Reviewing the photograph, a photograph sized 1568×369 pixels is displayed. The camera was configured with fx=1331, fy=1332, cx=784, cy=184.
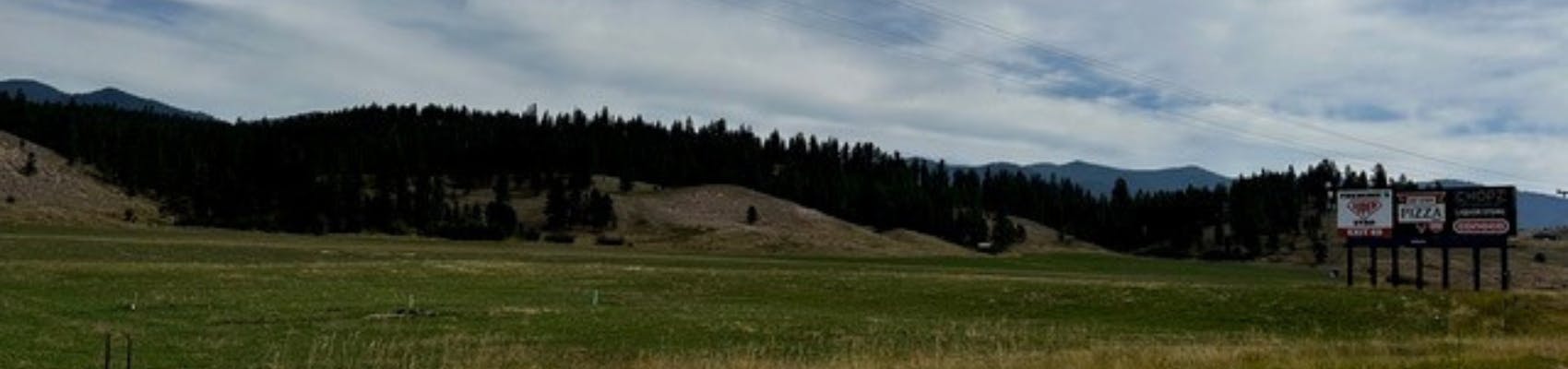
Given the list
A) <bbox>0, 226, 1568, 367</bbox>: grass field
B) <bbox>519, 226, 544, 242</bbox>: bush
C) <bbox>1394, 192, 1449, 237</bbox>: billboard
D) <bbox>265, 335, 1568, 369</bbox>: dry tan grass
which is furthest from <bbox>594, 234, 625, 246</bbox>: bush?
<bbox>265, 335, 1568, 369</bbox>: dry tan grass

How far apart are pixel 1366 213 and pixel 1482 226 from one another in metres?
4.73

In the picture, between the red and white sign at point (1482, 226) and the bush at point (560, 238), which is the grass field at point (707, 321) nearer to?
the red and white sign at point (1482, 226)

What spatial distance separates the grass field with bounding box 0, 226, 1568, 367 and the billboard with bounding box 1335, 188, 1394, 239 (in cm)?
728

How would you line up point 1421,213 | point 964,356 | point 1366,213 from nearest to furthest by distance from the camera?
point 964,356 < point 1421,213 < point 1366,213

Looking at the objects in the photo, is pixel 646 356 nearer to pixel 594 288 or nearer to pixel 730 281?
pixel 594 288

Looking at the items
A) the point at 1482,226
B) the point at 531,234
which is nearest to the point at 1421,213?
the point at 1482,226

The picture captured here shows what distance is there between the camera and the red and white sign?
56.3 meters

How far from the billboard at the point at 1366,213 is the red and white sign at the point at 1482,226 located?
2713mm

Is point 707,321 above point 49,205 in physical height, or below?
below

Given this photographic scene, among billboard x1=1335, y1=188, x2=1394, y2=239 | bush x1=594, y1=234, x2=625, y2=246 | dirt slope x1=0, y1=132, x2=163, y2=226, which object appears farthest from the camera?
bush x1=594, y1=234, x2=625, y2=246

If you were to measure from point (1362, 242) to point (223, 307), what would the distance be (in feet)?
156

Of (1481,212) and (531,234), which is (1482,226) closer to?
(1481,212)

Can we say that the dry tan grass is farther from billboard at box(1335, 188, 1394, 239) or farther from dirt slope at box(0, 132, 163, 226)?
dirt slope at box(0, 132, 163, 226)

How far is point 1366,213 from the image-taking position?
5981 centimetres
